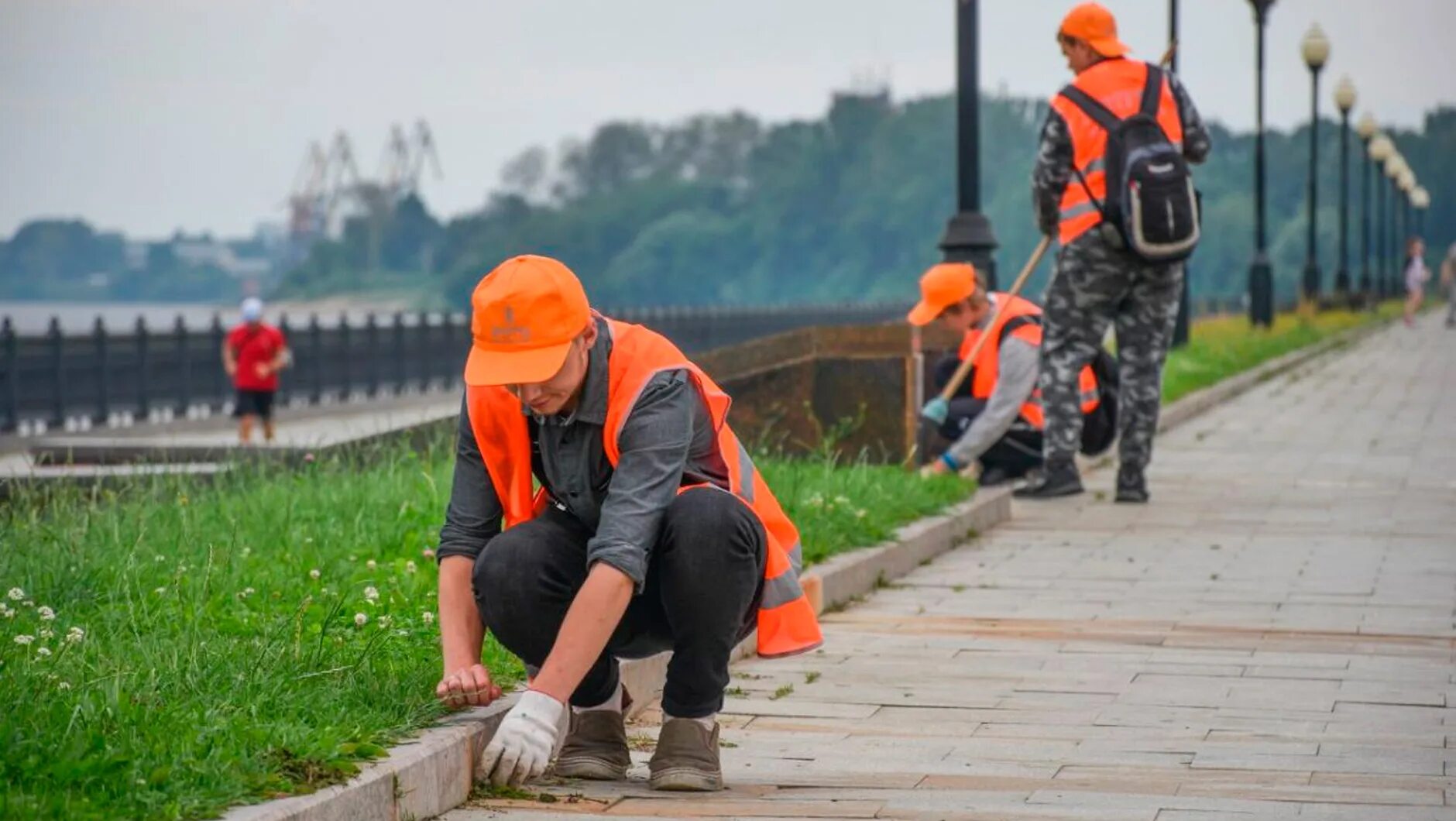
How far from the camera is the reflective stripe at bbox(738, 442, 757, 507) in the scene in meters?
5.38

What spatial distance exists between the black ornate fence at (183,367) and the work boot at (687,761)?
25600mm

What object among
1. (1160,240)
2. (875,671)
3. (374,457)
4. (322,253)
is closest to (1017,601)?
(875,671)

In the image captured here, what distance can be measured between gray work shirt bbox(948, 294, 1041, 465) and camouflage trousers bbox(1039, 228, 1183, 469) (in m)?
0.25

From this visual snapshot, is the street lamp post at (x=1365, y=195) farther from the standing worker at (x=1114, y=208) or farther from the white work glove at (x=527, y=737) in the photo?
the white work glove at (x=527, y=737)

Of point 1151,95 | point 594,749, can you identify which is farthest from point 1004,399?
point 594,749

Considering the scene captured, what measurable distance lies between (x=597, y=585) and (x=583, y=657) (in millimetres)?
153

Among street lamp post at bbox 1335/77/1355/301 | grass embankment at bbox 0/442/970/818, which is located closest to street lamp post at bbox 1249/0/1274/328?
street lamp post at bbox 1335/77/1355/301

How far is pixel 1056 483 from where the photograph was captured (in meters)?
11.9

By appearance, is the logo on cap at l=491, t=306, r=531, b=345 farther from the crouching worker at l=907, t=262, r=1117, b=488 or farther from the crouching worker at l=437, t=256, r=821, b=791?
the crouching worker at l=907, t=262, r=1117, b=488

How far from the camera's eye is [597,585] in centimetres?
498

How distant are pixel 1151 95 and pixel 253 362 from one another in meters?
16.5

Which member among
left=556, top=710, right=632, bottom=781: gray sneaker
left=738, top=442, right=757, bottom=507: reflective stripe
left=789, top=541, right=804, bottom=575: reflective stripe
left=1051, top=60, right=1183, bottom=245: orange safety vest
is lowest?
left=556, top=710, right=632, bottom=781: gray sneaker

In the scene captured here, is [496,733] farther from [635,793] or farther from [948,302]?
[948,302]

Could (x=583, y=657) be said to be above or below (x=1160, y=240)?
below
